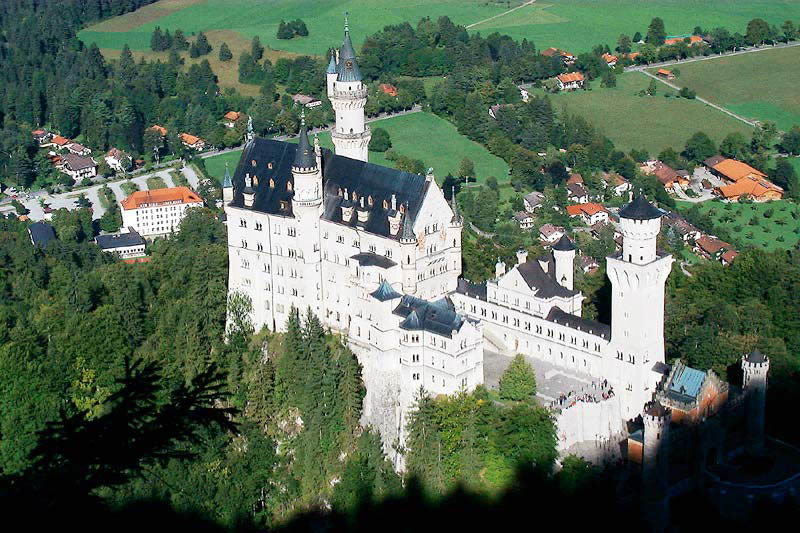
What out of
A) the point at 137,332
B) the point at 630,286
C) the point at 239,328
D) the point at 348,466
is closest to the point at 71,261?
the point at 137,332

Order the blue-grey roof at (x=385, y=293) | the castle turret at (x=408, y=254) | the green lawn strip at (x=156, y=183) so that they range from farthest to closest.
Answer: the green lawn strip at (x=156, y=183) < the castle turret at (x=408, y=254) < the blue-grey roof at (x=385, y=293)

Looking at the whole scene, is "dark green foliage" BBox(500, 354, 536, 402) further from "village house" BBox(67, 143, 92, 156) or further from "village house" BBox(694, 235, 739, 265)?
"village house" BBox(67, 143, 92, 156)

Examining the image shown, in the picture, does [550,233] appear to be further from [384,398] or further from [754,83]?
[754,83]

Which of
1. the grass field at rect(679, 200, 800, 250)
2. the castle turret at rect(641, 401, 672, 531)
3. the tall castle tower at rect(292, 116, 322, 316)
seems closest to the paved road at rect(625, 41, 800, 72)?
the grass field at rect(679, 200, 800, 250)

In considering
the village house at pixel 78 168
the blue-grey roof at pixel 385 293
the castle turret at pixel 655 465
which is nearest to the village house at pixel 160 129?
the village house at pixel 78 168

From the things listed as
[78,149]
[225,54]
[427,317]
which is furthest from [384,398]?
[225,54]

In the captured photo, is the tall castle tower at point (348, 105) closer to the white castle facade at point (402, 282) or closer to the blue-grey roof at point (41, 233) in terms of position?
the white castle facade at point (402, 282)
